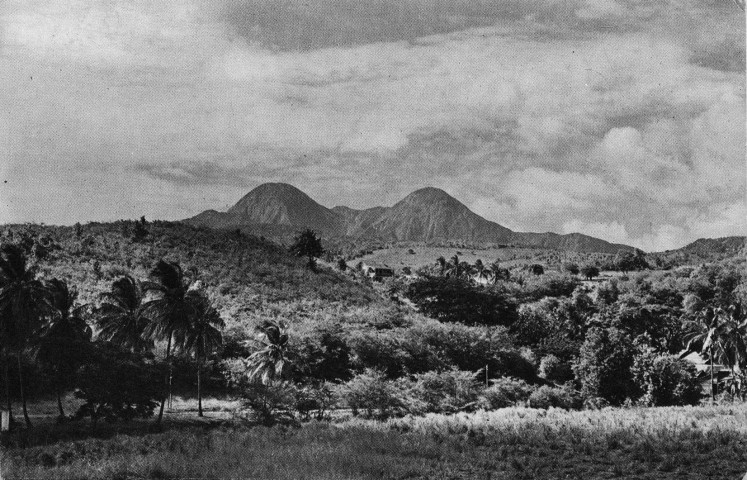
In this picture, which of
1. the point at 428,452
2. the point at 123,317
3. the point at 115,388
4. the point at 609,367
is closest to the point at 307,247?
the point at 123,317

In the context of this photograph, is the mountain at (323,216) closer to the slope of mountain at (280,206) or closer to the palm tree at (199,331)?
the slope of mountain at (280,206)

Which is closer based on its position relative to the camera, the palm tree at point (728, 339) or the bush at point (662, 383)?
the bush at point (662, 383)

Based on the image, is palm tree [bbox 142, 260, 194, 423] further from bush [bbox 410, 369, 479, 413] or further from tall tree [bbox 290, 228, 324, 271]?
tall tree [bbox 290, 228, 324, 271]

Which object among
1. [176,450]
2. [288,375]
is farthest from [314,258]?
[176,450]

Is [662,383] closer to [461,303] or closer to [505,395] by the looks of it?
[505,395]

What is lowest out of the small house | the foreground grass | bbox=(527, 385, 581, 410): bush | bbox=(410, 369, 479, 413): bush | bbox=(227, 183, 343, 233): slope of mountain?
bbox=(527, 385, 581, 410): bush

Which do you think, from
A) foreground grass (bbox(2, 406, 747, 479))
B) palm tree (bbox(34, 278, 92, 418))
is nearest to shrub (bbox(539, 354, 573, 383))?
foreground grass (bbox(2, 406, 747, 479))

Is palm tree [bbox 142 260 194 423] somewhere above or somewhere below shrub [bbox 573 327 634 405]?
above

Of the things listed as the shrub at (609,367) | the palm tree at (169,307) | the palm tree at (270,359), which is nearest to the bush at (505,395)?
the shrub at (609,367)
